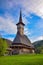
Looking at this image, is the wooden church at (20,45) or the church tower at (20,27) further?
the church tower at (20,27)

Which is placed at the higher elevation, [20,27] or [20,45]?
[20,27]

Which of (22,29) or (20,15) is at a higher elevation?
(20,15)

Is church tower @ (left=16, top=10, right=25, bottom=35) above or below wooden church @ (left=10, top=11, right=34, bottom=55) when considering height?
above

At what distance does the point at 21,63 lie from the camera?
23.4 meters

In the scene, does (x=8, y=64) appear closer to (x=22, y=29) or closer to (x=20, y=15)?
(x=22, y=29)

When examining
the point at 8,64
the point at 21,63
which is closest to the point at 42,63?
the point at 21,63

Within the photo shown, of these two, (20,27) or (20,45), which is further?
(20,27)

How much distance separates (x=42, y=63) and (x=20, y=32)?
47.2 m

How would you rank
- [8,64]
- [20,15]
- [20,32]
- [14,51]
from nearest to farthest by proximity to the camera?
1. [8,64]
2. [14,51]
3. [20,32]
4. [20,15]

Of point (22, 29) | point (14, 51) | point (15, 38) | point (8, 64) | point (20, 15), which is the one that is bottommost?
point (8, 64)

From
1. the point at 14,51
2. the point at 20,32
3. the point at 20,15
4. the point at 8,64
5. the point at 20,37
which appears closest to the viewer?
the point at 8,64

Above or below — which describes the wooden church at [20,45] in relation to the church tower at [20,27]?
below

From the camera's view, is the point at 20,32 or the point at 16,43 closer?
the point at 16,43

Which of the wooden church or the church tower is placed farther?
the church tower
